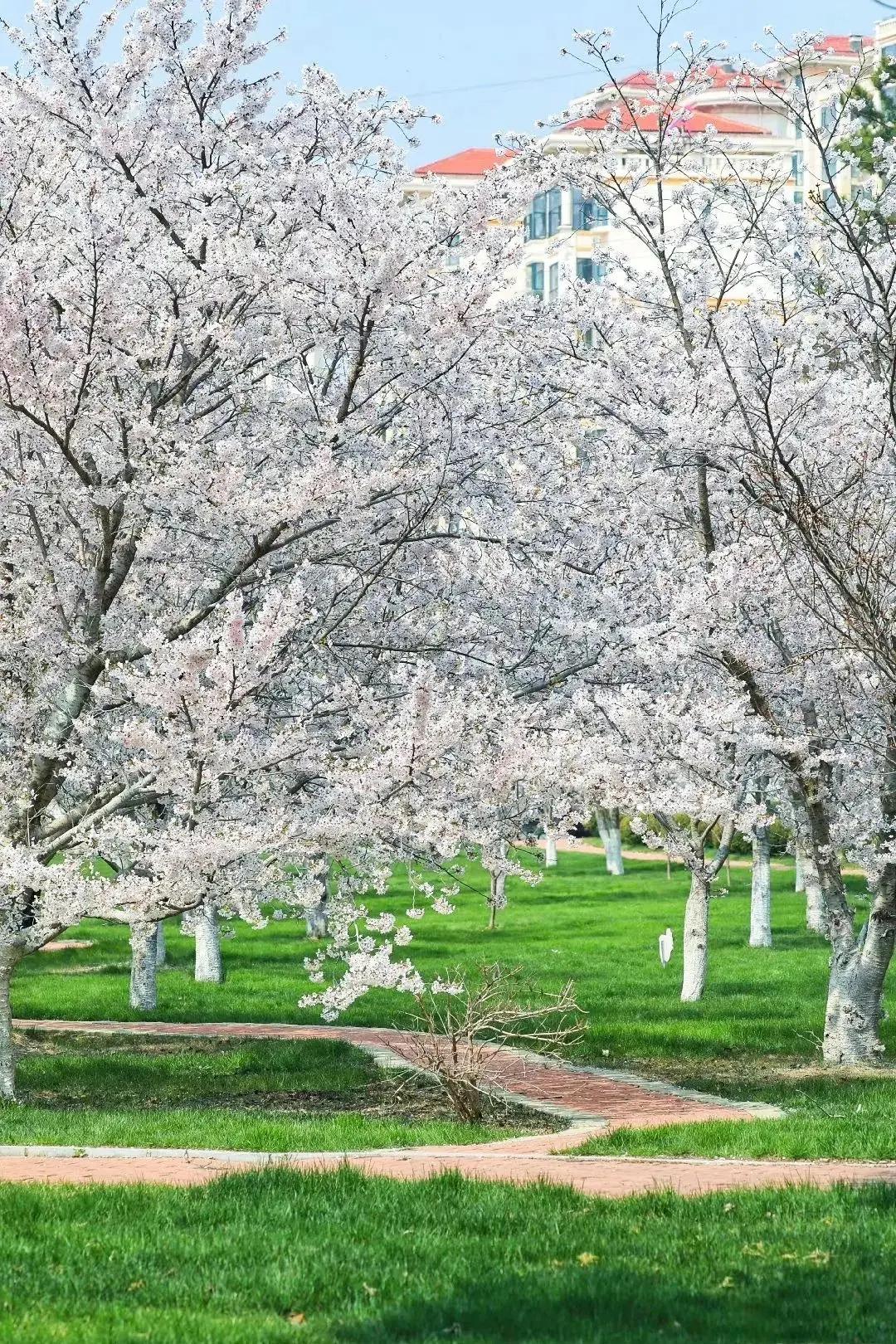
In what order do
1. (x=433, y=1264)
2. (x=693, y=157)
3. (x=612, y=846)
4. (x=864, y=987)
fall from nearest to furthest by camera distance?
(x=433, y=1264), (x=864, y=987), (x=693, y=157), (x=612, y=846)

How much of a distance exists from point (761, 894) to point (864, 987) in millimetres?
13532

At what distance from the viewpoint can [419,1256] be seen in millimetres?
6637

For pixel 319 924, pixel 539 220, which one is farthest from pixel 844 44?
pixel 319 924

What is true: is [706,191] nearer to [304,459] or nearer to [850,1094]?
[304,459]

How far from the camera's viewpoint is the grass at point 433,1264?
5570mm

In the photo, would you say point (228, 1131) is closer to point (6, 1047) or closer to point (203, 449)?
point (6, 1047)

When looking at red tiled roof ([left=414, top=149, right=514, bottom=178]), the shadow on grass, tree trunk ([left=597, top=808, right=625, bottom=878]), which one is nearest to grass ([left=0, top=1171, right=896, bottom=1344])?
the shadow on grass

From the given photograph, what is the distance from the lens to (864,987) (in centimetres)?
1540

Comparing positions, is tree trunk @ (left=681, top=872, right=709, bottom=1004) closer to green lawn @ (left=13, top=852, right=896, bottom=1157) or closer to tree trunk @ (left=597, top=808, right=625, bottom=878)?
green lawn @ (left=13, top=852, right=896, bottom=1157)

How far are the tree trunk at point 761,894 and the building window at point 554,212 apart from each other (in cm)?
4846

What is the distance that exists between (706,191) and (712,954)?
52.3 ft

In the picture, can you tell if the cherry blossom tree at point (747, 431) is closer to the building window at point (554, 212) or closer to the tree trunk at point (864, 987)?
the tree trunk at point (864, 987)

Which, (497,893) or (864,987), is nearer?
(864,987)

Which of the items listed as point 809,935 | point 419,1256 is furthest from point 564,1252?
point 809,935
